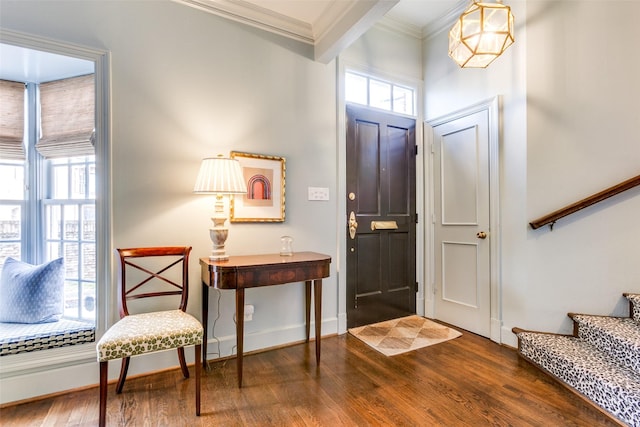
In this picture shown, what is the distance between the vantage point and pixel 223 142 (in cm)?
236

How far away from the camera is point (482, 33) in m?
1.98

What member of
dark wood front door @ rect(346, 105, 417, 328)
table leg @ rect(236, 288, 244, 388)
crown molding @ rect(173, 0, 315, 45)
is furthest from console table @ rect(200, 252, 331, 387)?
crown molding @ rect(173, 0, 315, 45)

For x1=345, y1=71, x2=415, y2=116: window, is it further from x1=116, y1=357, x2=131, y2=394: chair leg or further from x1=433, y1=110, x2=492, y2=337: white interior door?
x1=116, y1=357, x2=131, y2=394: chair leg

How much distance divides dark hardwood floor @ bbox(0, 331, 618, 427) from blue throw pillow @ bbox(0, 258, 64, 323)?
21.2 inches

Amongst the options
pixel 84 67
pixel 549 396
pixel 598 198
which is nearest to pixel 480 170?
pixel 598 198

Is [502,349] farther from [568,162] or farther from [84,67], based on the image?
[84,67]

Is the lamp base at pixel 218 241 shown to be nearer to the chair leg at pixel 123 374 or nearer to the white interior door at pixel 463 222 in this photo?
the chair leg at pixel 123 374

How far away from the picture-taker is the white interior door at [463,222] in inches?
107

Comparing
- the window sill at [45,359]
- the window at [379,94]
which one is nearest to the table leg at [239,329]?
the window sill at [45,359]

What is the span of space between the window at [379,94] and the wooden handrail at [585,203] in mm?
1630

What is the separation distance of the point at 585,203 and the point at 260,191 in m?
2.41

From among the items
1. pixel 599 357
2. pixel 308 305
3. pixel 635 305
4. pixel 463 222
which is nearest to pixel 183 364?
pixel 308 305

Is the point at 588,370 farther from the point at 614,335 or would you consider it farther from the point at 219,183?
the point at 219,183

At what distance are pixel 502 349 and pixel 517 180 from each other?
53.7 inches
